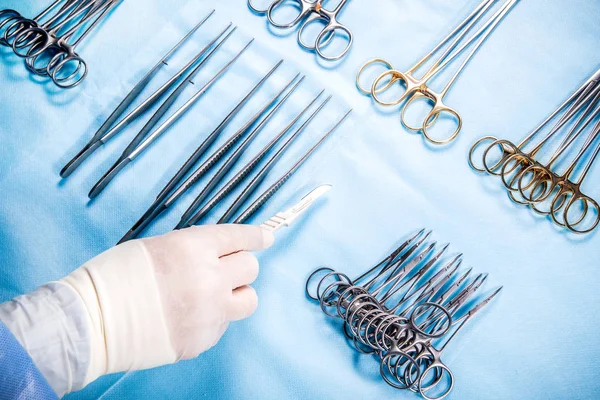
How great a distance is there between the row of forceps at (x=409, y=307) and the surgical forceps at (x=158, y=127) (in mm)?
584

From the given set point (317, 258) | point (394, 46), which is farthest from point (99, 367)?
point (394, 46)

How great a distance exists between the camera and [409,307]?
136cm

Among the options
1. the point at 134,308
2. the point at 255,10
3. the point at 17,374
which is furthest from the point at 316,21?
the point at 17,374

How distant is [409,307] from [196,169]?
68 cm

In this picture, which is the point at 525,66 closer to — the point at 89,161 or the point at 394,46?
the point at 394,46

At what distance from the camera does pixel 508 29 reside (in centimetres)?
162

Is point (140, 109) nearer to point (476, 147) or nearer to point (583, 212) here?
point (476, 147)

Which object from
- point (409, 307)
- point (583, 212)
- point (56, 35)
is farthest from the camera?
point (56, 35)

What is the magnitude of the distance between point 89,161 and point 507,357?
4.09ft

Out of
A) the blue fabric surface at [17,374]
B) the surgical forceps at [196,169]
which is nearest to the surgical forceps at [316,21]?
the surgical forceps at [196,169]

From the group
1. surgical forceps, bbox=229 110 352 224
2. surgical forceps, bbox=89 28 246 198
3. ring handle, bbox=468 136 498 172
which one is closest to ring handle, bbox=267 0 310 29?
surgical forceps, bbox=89 28 246 198

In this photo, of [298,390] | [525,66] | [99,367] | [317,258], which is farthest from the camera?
[525,66]

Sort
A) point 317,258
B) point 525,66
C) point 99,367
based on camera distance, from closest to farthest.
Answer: point 99,367 → point 317,258 → point 525,66

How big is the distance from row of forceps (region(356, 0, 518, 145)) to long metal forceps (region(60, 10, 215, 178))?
588 mm
